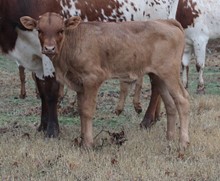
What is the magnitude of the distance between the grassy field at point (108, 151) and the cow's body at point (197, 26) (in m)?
2.94

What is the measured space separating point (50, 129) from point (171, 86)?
1664 millimetres

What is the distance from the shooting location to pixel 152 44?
6578 millimetres

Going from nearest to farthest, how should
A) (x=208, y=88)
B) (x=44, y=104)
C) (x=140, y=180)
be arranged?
1. (x=140, y=180)
2. (x=44, y=104)
3. (x=208, y=88)

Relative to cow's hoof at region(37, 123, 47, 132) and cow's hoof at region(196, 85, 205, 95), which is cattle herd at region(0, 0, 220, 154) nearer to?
cow's hoof at region(37, 123, 47, 132)

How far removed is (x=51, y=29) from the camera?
19.7 ft

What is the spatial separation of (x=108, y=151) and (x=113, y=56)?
1.00 meters

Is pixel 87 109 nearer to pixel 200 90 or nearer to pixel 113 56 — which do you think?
pixel 113 56

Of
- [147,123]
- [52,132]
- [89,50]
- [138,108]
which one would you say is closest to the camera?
[89,50]

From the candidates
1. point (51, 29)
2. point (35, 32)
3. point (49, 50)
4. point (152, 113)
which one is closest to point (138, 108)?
point (152, 113)

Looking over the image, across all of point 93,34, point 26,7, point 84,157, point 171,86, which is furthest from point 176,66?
point 26,7

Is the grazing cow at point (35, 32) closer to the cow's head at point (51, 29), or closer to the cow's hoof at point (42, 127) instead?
the cow's hoof at point (42, 127)

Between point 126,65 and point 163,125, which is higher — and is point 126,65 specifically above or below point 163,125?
above

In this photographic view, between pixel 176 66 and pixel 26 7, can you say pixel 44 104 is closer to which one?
pixel 26 7

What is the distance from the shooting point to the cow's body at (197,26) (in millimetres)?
12102
